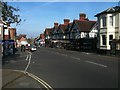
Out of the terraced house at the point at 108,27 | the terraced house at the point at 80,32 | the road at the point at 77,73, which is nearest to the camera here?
the road at the point at 77,73

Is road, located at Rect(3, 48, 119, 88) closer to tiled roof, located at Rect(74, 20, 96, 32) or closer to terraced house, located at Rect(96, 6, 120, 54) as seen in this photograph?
terraced house, located at Rect(96, 6, 120, 54)

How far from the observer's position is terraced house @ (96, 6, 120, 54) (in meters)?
47.2

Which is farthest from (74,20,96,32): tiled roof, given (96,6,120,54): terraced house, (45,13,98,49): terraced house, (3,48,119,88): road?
(3,48,119,88): road

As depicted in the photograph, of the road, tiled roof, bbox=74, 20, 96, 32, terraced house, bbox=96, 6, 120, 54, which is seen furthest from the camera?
tiled roof, bbox=74, 20, 96, 32

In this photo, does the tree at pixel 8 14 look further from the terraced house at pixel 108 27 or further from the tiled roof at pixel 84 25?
the tiled roof at pixel 84 25

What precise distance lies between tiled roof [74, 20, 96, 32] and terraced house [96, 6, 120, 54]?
88.9ft

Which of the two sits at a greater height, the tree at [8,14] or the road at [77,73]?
the tree at [8,14]

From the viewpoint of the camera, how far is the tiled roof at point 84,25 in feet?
258

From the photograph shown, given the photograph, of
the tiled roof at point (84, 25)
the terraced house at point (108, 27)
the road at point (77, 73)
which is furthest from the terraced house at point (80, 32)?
the road at point (77, 73)

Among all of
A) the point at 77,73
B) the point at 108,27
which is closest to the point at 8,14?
the point at 77,73

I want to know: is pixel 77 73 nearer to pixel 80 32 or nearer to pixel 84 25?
pixel 80 32

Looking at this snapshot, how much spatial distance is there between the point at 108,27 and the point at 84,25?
32.7 metres

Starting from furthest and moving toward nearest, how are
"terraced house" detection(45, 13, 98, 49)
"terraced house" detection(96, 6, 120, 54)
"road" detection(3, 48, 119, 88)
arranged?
"terraced house" detection(45, 13, 98, 49), "terraced house" detection(96, 6, 120, 54), "road" detection(3, 48, 119, 88)

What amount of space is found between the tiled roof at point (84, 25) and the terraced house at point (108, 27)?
88.9ft
